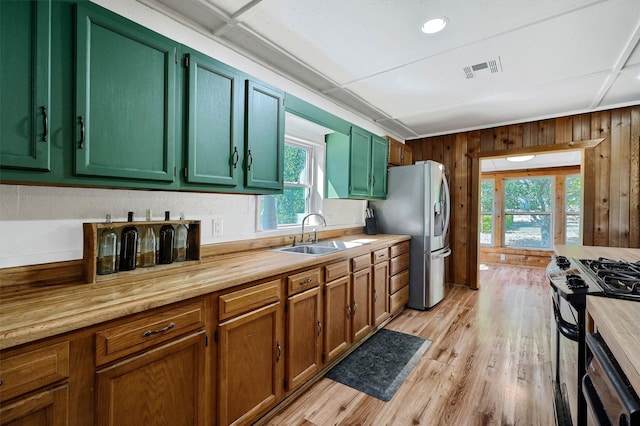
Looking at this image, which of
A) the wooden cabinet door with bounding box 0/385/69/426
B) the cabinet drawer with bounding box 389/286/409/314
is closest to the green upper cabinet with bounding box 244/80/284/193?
the wooden cabinet door with bounding box 0/385/69/426

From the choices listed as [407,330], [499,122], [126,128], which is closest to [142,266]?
[126,128]

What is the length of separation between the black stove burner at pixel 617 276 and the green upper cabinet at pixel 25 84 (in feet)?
7.47

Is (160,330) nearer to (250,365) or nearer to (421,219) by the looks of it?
(250,365)

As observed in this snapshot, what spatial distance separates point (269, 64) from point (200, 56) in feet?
2.86

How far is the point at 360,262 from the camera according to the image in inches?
99.2

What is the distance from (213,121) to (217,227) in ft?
2.42

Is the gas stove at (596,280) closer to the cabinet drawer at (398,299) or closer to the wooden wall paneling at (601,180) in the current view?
the cabinet drawer at (398,299)

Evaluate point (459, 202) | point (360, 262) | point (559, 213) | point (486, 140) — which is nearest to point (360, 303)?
point (360, 262)

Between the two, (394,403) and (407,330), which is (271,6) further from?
(407,330)

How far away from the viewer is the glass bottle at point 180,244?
5.43ft

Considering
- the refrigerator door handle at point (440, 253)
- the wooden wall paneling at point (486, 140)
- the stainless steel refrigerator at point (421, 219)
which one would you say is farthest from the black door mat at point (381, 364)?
the wooden wall paneling at point (486, 140)

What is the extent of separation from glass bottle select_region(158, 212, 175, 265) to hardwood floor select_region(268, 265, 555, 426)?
1135 mm

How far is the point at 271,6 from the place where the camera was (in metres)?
1.71

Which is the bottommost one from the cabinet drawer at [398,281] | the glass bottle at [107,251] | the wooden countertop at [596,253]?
the cabinet drawer at [398,281]
